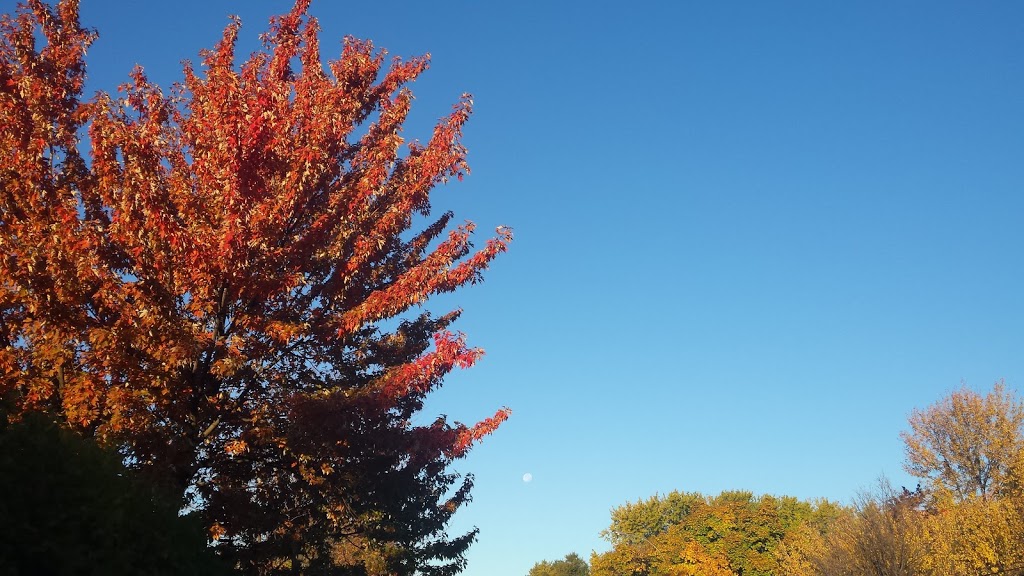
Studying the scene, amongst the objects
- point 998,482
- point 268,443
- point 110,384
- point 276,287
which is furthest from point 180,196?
point 998,482

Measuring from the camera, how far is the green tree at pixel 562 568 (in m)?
149

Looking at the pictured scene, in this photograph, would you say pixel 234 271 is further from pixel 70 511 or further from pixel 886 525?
pixel 886 525

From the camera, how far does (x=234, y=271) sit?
406 inches

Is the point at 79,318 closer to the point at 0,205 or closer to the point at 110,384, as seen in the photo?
the point at 110,384

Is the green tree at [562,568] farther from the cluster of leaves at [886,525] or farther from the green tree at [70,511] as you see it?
the green tree at [70,511]

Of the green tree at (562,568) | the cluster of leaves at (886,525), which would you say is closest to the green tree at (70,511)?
the cluster of leaves at (886,525)

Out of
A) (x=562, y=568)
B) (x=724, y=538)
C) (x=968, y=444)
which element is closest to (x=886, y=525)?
(x=968, y=444)

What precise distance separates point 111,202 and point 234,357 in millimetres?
2722

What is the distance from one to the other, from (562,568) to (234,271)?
15413cm

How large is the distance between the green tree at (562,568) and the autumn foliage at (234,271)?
145 m

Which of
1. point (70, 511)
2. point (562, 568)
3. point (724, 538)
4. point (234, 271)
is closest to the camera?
point (70, 511)

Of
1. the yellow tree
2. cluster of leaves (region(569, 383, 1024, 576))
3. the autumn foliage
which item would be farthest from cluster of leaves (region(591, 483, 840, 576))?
the autumn foliage

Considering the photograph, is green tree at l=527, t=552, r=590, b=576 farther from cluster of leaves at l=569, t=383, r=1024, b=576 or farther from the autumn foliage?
the autumn foliage

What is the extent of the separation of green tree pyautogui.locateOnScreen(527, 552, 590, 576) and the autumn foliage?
145378 millimetres
